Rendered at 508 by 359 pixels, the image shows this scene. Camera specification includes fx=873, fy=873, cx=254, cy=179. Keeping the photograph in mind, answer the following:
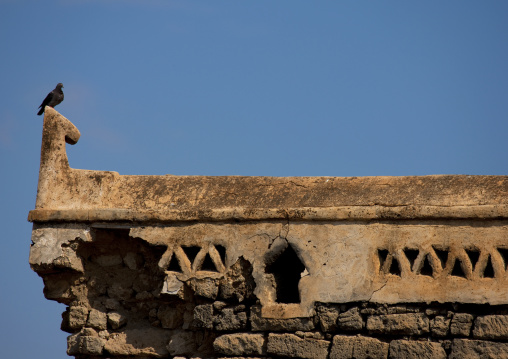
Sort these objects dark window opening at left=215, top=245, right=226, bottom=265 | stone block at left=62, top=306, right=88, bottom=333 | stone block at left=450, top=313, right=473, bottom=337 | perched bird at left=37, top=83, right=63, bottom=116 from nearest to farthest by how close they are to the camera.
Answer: stone block at left=450, top=313, right=473, bottom=337 → dark window opening at left=215, top=245, right=226, bottom=265 → stone block at left=62, top=306, right=88, bottom=333 → perched bird at left=37, top=83, right=63, bottom=116

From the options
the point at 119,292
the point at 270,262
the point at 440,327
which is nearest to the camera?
the point at 440,327

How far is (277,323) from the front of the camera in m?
6.58

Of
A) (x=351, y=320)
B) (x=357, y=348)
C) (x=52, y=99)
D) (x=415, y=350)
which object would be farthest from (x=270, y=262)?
(x=52, y=99)

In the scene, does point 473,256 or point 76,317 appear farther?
point 76,317

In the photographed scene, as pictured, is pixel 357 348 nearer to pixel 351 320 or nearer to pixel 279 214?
pixel 351 320

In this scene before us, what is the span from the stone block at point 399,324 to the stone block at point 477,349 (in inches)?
9.6

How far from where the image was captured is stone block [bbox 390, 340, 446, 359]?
608 cm

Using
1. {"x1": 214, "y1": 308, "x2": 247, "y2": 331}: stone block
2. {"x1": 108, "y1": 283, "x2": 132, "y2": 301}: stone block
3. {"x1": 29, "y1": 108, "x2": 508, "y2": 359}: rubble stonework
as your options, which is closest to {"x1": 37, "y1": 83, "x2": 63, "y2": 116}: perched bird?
{"x1": 29, "y1": 108, "x2": 508, "y2": 359}: rubble stonework

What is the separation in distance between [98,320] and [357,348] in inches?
86.8

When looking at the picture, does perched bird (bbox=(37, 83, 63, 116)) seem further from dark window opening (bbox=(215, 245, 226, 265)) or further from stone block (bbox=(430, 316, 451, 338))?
stone block (bbox=(430, 316, 451, 338))

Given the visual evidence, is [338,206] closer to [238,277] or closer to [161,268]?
[238,277]

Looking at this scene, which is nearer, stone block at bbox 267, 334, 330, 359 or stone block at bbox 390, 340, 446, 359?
stone block at bbox 390, 340, 446, 359

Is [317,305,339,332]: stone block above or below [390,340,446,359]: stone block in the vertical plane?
above

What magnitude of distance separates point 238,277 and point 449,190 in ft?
5.70
